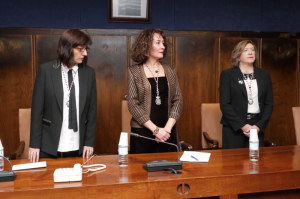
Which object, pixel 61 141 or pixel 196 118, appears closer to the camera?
pixel 61 141

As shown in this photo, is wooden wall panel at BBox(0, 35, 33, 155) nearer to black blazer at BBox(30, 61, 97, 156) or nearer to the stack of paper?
black blazer at BBox(30, 61, 97, 156)

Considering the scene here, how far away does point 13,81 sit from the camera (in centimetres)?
410

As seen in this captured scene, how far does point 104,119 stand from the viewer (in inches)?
170

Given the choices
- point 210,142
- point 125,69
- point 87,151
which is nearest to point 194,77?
point 125,69

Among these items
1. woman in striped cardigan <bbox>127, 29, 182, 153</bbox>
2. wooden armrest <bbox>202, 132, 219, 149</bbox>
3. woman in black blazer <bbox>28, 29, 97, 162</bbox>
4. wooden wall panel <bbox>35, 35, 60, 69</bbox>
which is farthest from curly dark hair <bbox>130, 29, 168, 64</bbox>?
wooden wall panel <bbox>35, 35, 60, 69</bbox>

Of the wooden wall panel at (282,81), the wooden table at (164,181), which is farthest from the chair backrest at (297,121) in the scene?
the wooden wall panel at (282,81)

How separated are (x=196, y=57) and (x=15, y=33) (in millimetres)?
2052

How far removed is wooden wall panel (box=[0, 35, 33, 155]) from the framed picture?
99 centimetres

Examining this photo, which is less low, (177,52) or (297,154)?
(177,52)

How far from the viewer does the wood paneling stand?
4.10m

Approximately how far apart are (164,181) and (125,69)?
2.47 meters

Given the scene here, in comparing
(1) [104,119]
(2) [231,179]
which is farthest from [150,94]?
(1) [104,119]

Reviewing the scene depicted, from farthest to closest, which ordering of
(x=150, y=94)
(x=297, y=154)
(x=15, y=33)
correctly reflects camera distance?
1. (x=15, y=33)
2. (x=150, y=94)
3. (x=297, y=154)

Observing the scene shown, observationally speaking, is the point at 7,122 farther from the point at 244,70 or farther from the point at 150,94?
the point at 244,70
